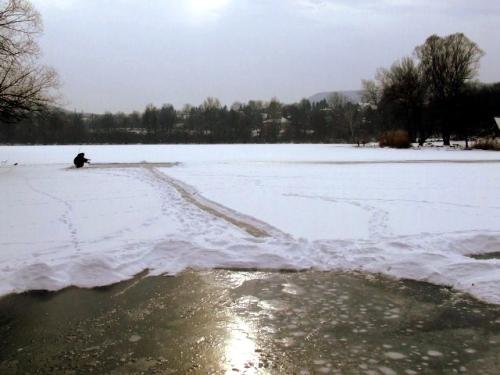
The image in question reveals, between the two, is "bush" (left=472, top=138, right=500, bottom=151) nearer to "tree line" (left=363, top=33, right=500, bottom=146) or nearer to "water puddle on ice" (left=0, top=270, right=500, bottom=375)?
"tree line" (left=363, top=33, right=500, bottom=146)

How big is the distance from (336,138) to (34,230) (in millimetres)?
92624

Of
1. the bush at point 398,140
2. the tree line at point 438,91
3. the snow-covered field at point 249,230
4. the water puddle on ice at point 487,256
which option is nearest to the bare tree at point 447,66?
the tree line at point 438,91

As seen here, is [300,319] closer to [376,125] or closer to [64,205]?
[64,205]

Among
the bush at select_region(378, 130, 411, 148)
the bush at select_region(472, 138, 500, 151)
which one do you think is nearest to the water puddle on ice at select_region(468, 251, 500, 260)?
the bush at select_region(472, 138, 500, 151)

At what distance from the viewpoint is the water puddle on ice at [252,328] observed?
393cm

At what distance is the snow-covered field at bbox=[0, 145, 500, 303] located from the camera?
6.63m

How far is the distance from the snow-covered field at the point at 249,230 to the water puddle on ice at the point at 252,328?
0.60m

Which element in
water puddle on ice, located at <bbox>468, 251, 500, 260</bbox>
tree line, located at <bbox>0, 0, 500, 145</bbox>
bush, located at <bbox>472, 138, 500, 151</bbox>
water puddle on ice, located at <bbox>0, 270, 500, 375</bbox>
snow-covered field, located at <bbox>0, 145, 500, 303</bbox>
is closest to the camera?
water puddle on ice, located at <bbox>0, 270, 500, 375</bbox>

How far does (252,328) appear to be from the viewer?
468 centimetres

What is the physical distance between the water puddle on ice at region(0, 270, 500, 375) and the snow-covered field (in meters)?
0.60

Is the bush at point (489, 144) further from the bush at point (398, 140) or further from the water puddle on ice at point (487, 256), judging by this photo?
the water puddle on ice at point (487, 256)

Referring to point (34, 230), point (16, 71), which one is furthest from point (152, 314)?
point (16, 71)

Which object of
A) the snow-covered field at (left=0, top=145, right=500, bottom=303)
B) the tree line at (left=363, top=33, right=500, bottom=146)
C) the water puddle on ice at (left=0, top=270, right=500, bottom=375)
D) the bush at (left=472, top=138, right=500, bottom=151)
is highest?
the tree line at (left=363, top=33, right=500, bottom=146)

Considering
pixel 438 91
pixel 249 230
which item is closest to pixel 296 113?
pixel 438 91
